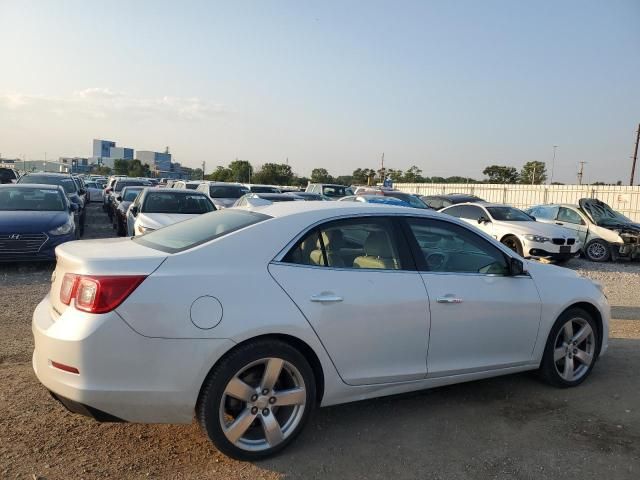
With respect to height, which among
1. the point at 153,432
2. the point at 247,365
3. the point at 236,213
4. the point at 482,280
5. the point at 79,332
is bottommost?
the point at 153,432

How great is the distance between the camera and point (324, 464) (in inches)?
127

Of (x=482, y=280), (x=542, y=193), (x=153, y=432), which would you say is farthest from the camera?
(x=542, y=193)

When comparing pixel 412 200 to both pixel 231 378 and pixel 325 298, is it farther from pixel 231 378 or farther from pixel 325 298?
pixel 231 378

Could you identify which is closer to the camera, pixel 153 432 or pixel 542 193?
pixel 153 432

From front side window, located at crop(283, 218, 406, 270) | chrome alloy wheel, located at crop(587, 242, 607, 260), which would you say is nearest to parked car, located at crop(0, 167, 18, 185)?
chrome alloy wheel, located at crop(587, 242, 607, 260)

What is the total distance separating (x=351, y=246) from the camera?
373cm

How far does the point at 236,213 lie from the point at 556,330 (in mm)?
2884

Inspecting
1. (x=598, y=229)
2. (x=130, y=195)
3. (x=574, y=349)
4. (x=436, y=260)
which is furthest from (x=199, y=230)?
(x=130, y=195)

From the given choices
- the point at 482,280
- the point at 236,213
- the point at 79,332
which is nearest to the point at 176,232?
the point at 236,213

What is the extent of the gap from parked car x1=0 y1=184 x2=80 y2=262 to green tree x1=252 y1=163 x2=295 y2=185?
205 ft

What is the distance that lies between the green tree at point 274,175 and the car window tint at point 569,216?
5885 centimetres

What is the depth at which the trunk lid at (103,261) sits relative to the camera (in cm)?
300

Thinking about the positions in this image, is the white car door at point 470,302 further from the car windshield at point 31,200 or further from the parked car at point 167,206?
the car windshield at point 31,200

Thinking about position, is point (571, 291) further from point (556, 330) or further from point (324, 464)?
point (324, 464)
